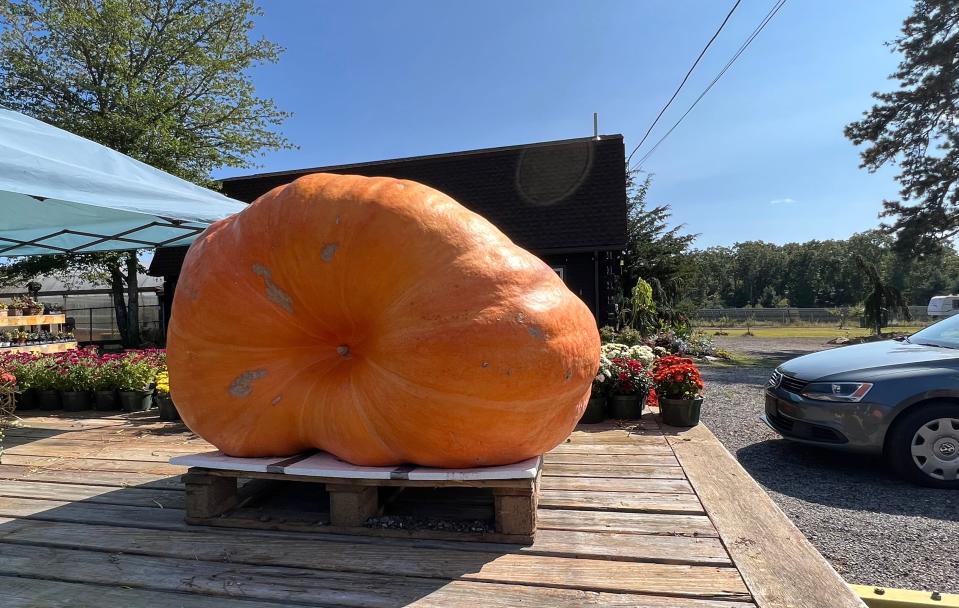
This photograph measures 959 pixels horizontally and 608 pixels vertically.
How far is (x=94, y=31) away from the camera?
11.0 metres

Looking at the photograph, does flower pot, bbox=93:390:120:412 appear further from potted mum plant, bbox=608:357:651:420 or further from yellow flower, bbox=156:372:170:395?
potted mum plant, bbox=608:357:651:420

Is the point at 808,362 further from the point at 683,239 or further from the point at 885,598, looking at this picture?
the point at 683,239

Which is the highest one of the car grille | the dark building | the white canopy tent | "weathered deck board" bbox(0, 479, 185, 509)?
the dark building

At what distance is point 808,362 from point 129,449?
5.34 metres

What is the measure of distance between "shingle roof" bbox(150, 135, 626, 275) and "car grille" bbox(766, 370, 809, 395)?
5.02 meters

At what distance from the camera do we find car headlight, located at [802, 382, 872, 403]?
378 cm

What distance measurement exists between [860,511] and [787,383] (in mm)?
1297

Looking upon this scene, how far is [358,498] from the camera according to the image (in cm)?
209

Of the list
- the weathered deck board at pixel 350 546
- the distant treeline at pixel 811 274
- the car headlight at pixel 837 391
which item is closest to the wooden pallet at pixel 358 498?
the weathered deck board at pixel 350 546

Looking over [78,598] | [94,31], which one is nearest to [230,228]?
[78,598]

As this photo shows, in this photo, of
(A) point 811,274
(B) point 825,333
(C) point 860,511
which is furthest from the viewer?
(A) point 811,274

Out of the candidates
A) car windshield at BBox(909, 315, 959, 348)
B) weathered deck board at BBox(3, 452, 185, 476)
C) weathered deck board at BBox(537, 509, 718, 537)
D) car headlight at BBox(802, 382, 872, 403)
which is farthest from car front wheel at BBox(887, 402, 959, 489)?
weathered deck board at BBox(3, 452, 185, 476)

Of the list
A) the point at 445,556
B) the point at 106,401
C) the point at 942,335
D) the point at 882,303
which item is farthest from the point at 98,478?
the point at 882,303

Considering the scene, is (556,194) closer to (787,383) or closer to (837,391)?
(787,383)
